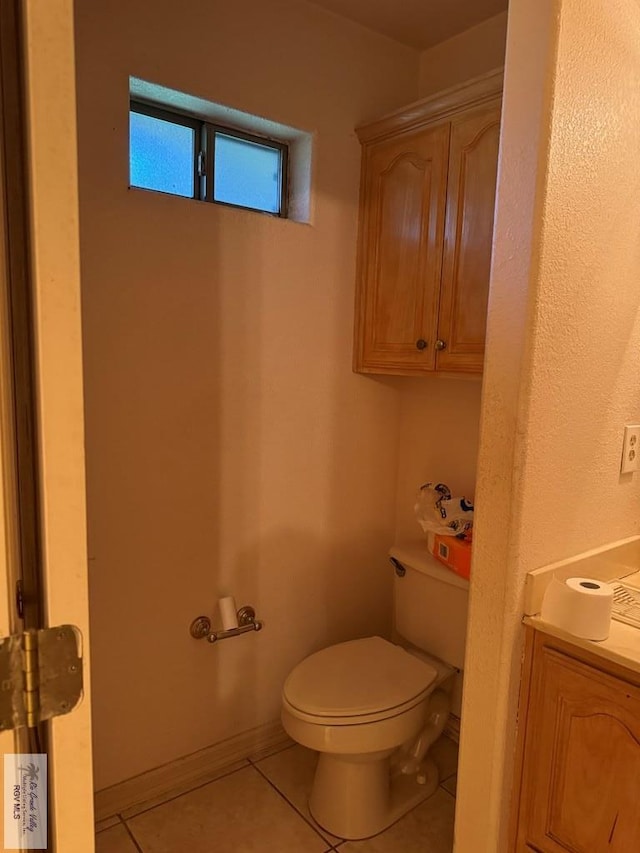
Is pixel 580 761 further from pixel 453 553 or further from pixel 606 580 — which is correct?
pixel 453 553

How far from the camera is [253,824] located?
5.64 ft

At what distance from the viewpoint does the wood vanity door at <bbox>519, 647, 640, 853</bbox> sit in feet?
3.43

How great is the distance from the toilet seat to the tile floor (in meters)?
0.38

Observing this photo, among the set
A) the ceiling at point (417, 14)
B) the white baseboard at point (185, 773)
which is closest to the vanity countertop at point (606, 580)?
the white baseboard at point (185, 773)

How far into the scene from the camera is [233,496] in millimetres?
1851

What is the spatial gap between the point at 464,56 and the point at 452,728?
234 centimetres

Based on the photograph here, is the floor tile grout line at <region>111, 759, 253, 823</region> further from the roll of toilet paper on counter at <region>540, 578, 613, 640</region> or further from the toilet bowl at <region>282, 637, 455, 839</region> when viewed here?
the roll of toilet paper on counter at <region>540, 578, 613, 640</region>

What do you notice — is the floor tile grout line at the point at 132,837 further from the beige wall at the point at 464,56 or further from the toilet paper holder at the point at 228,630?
the beige wall at the point at 464,56

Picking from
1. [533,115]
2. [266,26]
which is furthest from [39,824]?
[266,26]

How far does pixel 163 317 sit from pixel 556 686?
4.31ft

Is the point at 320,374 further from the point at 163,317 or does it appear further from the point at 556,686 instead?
the point at 556,686

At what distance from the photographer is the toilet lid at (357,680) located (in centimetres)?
163

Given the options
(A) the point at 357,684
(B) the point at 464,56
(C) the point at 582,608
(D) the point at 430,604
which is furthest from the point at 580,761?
(B) the point at 464,56
